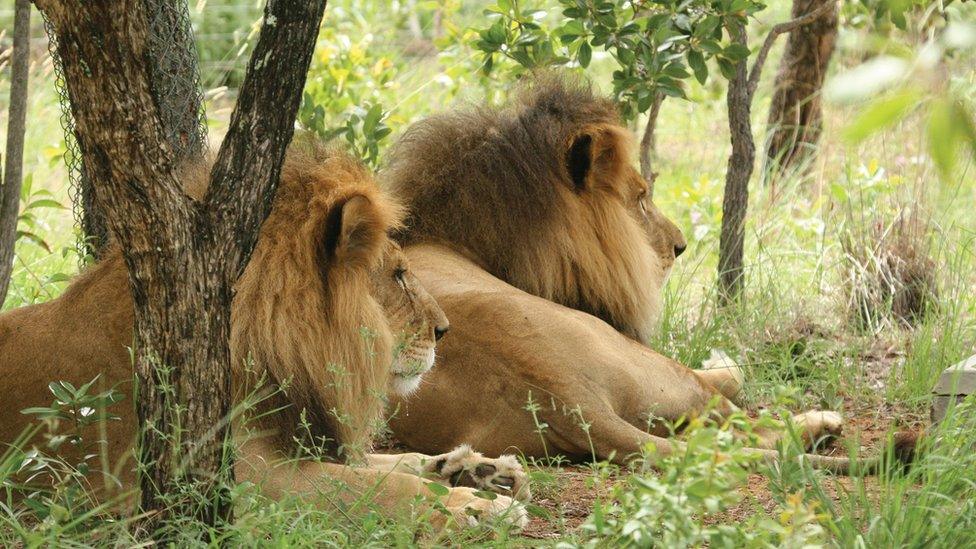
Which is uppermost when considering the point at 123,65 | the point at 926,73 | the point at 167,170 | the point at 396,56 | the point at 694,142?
the point at 926,73

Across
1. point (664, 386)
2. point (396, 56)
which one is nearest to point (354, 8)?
point (396, 56)

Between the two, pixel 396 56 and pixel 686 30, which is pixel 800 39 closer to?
pixel 686 30

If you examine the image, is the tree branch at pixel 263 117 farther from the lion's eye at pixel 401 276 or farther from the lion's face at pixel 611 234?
the lion's face at pixel 611 234

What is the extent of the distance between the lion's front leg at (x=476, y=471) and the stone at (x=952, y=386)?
4.08 feet

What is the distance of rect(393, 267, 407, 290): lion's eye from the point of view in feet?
10.8

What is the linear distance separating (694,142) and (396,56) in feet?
8.05

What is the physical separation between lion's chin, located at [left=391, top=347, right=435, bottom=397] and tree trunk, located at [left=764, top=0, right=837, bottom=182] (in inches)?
151

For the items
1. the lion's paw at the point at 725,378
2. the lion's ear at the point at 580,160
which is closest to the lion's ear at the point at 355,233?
the lion's ear at the point at 580,160

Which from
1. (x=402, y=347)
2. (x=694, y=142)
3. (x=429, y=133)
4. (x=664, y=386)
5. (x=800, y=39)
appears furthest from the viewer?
(x=694, y=142)

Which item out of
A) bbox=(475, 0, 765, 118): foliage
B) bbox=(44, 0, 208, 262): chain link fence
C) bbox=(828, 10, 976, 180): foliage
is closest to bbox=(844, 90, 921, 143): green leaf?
bbox=(828, 10, 976, 180): foliage

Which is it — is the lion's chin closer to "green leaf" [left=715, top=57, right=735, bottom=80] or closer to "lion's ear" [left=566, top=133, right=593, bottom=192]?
"lion's ear" [left=566, top=133, right=593, bottom=192]

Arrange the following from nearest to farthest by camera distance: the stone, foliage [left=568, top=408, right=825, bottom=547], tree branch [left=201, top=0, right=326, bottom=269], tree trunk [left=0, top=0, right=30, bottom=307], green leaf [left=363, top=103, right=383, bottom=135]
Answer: foliage [left=568, top=408, right=825, bottom=547]
tree branch [left=201, top=0, right=326, bottom=269]
the stone
tree trunk [left=0, top=0, right=30, bottom=307]
green leaf [left=363, top=103, right=383, bottom=135]

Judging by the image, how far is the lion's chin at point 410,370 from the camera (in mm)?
3240

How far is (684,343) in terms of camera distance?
502 centimetres
